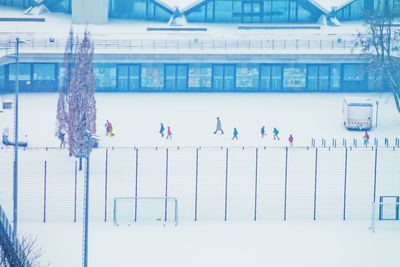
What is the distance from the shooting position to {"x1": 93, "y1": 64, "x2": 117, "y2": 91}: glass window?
248 feet

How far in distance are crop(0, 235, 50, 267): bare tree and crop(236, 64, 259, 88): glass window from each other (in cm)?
3037

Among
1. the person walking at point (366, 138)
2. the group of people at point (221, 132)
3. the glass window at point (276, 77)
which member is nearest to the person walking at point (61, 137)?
the group of people at point (221, 132)

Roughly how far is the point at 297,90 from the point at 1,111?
1818 cm

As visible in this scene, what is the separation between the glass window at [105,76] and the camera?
7556cm

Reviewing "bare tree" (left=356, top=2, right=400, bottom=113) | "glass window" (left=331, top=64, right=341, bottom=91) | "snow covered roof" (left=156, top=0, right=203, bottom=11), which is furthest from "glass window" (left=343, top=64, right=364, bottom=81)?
"snow covered roof" (left=156, top=0, right=203, bottom=11)

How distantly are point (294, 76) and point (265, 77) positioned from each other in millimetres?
1603

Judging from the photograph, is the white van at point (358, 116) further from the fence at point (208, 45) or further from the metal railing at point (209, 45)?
the fence at point (208, 45)

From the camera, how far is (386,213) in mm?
54469

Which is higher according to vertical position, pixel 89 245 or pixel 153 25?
pixel 153 25

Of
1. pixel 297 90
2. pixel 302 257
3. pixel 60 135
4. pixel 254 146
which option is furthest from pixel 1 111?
pixel 302 257

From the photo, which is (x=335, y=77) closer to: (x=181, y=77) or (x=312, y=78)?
(x=312, y=78)

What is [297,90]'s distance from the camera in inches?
3044

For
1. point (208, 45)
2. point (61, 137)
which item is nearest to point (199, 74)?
point (208, 45)

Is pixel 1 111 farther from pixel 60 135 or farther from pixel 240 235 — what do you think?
pixel 240 235
